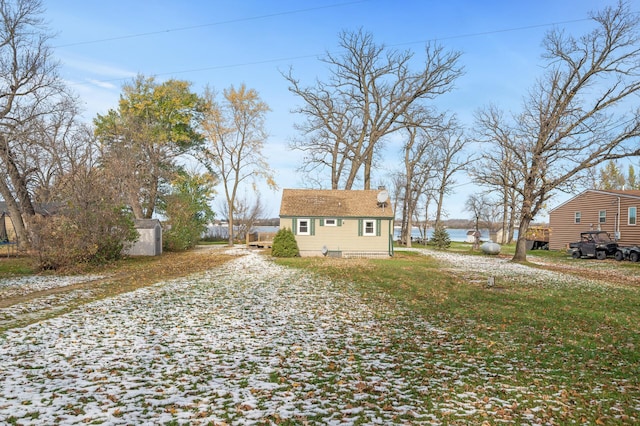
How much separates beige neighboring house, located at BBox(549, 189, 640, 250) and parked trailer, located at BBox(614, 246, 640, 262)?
499 centimetres

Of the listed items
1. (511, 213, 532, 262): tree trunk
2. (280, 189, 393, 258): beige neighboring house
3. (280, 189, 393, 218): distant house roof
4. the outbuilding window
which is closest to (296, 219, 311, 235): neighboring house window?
(280, 189, 393, 258): beige neighboring house

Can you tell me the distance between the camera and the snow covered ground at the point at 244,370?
4422 millimetres

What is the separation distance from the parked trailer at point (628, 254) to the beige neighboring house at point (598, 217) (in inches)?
196

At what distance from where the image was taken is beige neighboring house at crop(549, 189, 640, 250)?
29250 millimetres

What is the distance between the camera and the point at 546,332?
8195mm

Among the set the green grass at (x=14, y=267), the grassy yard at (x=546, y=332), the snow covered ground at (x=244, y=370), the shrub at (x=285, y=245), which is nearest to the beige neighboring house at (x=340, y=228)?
the shrub at (x=285, y=245)

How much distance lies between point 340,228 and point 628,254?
17.4m

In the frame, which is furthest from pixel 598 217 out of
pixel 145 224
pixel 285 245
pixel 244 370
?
pixel 244 370

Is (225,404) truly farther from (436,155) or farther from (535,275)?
(436,155)

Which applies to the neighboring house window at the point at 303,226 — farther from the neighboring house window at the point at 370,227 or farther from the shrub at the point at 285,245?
the neighboring house window at the point at 370,227

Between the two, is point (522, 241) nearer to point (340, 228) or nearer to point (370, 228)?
point (370, 228)

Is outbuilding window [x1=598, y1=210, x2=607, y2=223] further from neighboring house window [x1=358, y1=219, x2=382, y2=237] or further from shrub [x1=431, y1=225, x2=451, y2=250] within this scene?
neighboring house window [x1=358, y1=219, x2=382, y2=237]

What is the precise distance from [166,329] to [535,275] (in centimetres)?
1568

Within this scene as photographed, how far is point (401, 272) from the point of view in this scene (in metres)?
17.7
